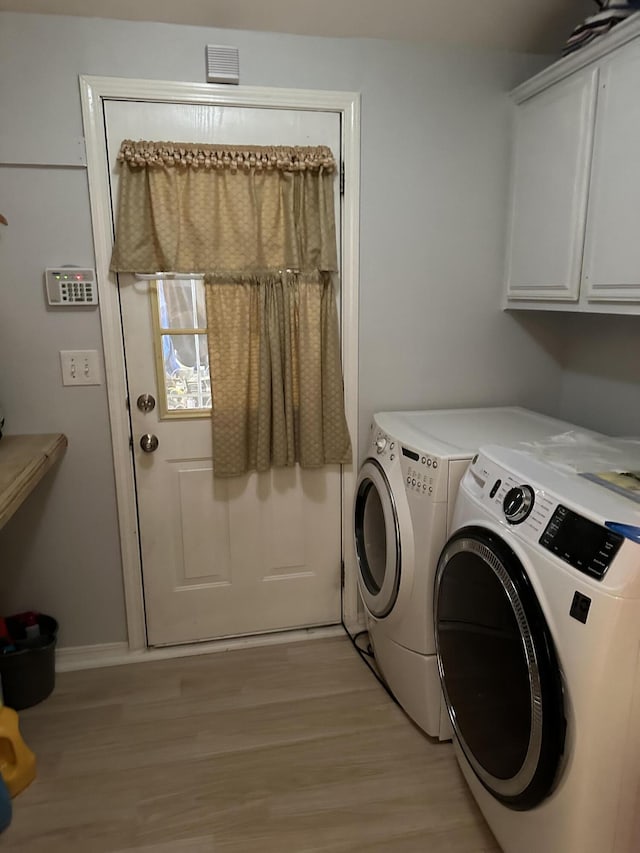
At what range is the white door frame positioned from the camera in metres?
1.97

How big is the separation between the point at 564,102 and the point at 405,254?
729 millimetres

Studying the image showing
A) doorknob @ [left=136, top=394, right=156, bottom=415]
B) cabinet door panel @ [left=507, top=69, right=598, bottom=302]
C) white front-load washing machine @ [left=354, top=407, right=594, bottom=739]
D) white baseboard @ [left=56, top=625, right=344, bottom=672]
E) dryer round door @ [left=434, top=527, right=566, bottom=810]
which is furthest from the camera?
white baseboard @ [left=56, top=625, right=344, bottom=672]

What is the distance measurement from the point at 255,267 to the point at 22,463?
3.45 ft

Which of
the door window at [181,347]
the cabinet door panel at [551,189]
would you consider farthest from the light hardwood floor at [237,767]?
the cabinet door panel at [551,189]

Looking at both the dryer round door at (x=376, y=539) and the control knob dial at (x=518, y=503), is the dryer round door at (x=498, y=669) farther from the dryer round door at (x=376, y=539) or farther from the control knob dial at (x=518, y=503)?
the dryer round door at (x=376, y=539)

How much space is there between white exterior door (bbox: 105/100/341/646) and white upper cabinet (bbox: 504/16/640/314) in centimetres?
73

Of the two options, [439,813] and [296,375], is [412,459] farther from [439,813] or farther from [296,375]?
[439,813]

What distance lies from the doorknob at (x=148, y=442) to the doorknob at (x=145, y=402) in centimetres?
10

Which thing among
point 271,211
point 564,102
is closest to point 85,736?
point 271,211

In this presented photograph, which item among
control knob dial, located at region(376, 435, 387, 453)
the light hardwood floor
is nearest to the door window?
control knob dial, located at region(376, 435, 387, 453)

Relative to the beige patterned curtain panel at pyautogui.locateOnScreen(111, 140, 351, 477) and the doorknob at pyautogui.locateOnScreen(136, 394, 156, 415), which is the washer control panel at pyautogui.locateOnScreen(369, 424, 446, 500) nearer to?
the beige patterned curtain panel at pyautogui.locateOnScreen(111, 140, 351, 477)

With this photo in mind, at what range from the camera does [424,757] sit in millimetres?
1865

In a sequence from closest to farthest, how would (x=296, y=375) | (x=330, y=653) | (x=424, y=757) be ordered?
1. (x=424, y=757)
2. (x=296, y=375)
3. (x=330, y=653)

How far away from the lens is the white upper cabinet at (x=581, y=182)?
A: 169 cm
